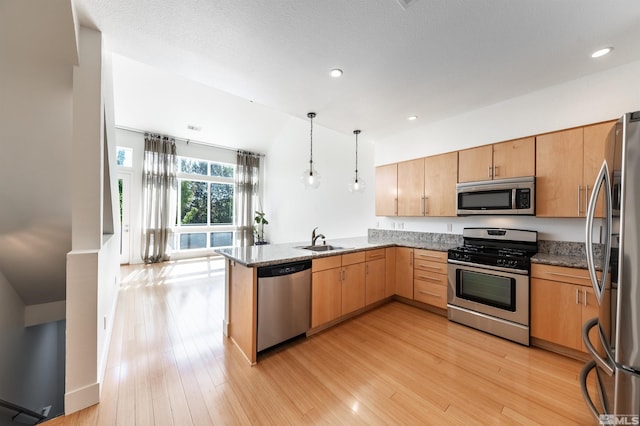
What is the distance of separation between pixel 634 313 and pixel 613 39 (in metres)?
2.23

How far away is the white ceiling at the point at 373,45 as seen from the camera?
1659 mm

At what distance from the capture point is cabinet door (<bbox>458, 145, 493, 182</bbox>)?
10.0 feet

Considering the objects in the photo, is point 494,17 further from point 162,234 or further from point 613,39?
point 162,234

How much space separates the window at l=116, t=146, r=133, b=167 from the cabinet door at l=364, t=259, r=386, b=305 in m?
6.13

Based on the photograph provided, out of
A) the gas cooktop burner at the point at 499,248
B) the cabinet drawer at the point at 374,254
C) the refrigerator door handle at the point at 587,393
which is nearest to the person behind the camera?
the refrigerator door handle at the point at 587,393

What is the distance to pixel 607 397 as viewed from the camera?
4.33ft

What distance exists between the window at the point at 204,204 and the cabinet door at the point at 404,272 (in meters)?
5.53

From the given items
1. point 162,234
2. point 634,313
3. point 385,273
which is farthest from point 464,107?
point 162,234

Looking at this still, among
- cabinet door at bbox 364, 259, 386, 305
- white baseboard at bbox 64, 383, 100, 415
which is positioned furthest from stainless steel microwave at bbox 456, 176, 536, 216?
white baseboard at bbox 64, 383, 100, 415

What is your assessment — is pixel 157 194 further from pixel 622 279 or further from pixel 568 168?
pixel 568 168

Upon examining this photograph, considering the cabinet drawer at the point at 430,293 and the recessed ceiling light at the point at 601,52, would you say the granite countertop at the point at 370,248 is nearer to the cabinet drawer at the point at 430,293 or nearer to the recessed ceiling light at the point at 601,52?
the cabinet drawer at the point at 430,293

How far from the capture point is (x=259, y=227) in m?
7.96

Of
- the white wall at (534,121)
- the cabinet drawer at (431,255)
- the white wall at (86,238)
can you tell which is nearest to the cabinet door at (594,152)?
the white wall at (534,121)

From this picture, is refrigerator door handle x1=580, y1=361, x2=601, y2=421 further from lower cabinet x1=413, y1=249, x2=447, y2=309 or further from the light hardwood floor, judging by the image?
lower cabinet x1=413, y1=249, x2=447, y2=309
